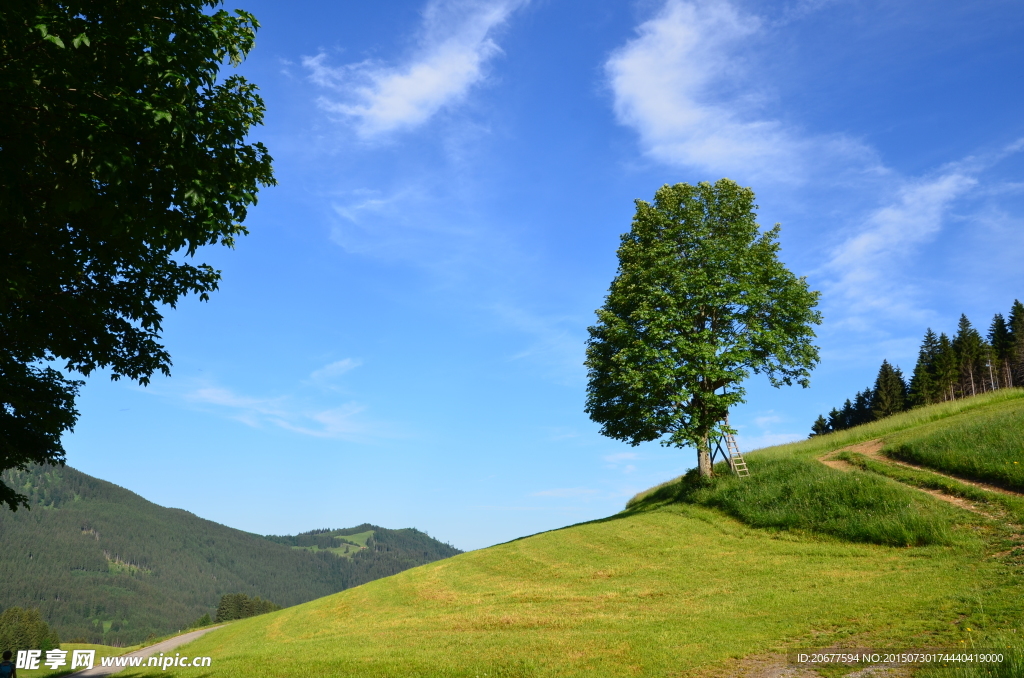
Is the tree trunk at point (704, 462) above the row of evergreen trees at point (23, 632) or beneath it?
above

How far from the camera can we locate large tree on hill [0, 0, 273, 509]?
39.0ft

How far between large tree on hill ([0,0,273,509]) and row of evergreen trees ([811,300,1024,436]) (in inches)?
4243

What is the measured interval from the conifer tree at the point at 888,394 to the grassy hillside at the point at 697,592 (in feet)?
241

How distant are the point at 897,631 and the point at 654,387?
22.6 meters

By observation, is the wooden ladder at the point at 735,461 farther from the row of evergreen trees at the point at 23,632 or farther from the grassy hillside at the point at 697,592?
the row of evergreen trees at the point at 23,632

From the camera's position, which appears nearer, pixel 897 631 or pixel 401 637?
pixel 897 631

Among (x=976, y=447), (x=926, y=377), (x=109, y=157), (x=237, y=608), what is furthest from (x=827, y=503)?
(x=237, y=608)

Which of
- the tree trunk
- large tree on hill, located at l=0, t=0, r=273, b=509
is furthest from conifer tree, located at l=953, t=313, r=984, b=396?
large tree on hill, located at l=0, t=0, r=273, b=509

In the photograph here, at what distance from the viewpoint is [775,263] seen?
41.5 meters

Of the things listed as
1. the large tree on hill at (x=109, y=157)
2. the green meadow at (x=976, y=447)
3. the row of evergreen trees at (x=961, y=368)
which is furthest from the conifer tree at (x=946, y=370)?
the large tree on hill at (x=109, y=157)

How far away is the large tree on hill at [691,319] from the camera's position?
37.0 meters

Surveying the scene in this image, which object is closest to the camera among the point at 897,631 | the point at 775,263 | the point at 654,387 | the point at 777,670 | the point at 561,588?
the point at 777,670

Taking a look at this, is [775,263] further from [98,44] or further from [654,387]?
→ [98,44]

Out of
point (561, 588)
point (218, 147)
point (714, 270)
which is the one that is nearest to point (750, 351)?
point (714, 270)
